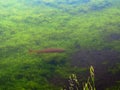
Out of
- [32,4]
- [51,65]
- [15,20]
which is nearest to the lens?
[51,65]

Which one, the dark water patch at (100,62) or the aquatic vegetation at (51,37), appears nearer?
the dark water patch at (100,62)

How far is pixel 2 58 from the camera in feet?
21.5

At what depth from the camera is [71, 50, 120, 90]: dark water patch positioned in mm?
5215

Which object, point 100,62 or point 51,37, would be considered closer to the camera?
point 100,62

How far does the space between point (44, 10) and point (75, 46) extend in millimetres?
3777

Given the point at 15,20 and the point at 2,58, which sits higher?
the point at 15,20

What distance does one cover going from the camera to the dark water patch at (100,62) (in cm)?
521

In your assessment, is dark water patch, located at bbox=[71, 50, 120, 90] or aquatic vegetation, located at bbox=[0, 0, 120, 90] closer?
dark water patch, located at bbox=[71, 50, 120, 90]

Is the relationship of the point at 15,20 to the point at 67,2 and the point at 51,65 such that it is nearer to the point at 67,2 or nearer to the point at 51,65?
the point at 67,2

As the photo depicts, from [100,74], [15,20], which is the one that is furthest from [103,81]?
[15,20]

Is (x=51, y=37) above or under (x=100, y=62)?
above

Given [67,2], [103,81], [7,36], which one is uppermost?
[67,2]

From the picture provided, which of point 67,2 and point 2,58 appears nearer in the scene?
point 2,58

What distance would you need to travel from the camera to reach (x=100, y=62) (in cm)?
607
